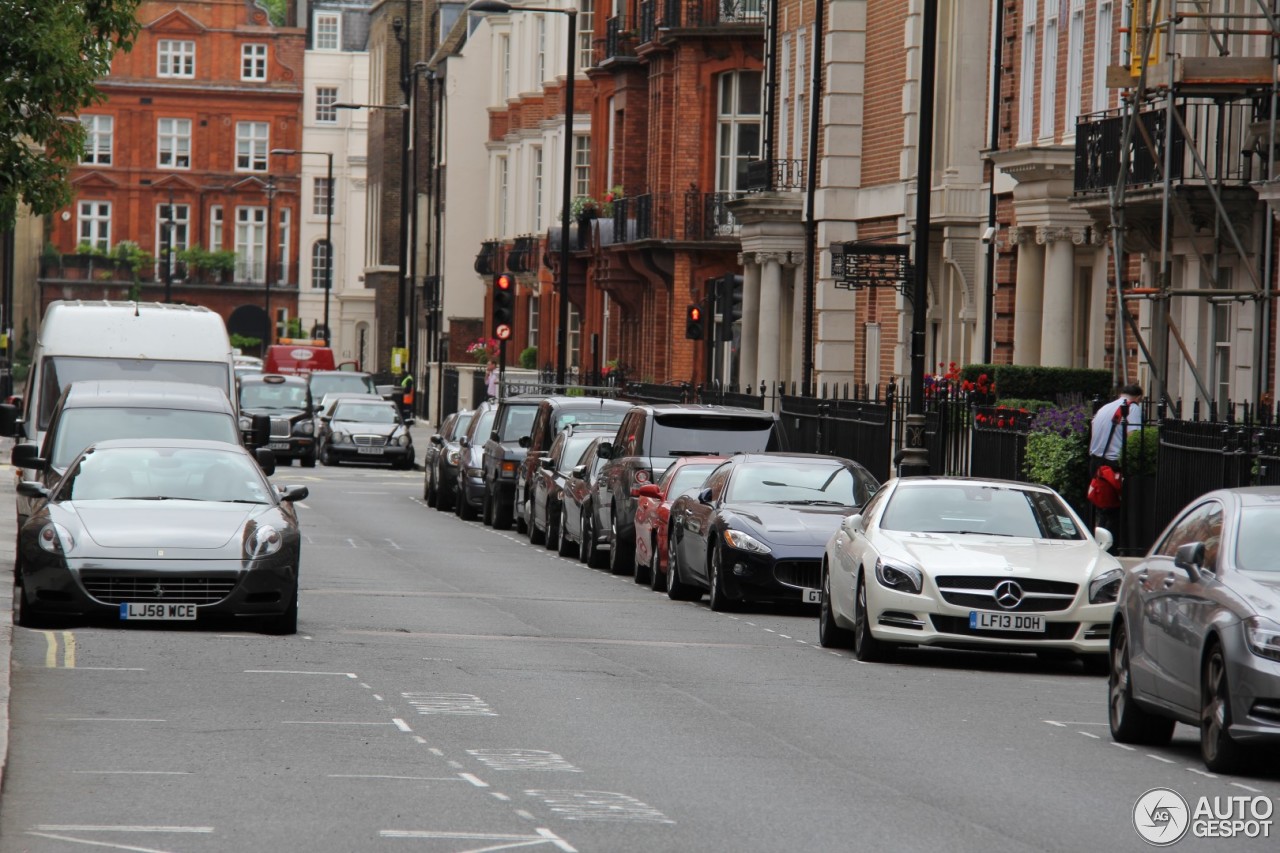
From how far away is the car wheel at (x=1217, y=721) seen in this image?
1114 centimetres

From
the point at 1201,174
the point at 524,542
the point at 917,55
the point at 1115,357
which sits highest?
the point at 917,55

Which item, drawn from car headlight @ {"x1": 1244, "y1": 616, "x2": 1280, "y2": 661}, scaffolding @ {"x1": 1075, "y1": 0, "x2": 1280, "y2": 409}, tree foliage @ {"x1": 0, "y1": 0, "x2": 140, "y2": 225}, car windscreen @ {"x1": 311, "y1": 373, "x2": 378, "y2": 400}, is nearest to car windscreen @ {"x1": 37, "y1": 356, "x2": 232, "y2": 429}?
tree foliage @ {"x1": 0, "y1": 0, "x2": 140, "y2": 225}

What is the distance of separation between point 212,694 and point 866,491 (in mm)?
9175

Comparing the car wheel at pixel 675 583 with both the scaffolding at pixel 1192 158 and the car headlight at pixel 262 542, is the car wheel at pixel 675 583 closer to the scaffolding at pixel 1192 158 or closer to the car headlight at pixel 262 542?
the scaffolding at pixel 1192 158

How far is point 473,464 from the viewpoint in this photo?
35.9 meters

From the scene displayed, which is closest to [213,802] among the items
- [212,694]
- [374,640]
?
[212,694]

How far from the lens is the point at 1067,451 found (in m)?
26.0

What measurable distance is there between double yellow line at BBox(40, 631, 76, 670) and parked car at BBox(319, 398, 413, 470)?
3512cm

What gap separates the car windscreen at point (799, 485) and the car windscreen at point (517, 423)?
13273mm

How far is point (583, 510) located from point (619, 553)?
1.90 metres

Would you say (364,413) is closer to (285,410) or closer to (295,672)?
(285,410)

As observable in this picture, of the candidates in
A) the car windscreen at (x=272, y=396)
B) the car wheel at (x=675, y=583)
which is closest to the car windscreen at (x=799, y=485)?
the car wheel at (x=675, y=583)

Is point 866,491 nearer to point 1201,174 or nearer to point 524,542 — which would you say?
point 1201,174

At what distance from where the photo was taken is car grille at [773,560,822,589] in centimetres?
2016
